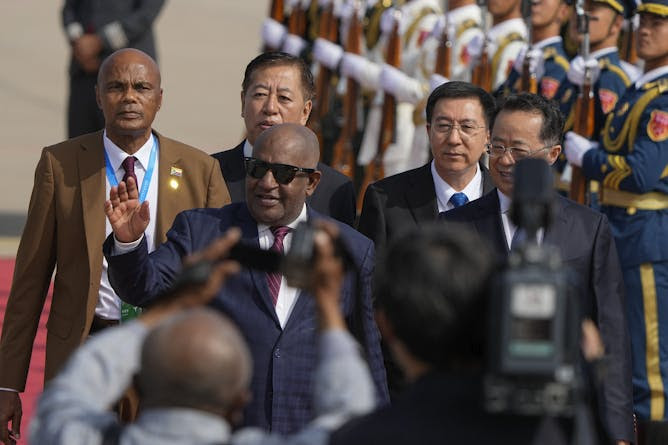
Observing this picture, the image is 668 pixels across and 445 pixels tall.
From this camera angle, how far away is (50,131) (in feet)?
48.9

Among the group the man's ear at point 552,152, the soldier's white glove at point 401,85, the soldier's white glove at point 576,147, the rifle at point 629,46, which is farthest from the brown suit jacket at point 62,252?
the rifle at point 629,46

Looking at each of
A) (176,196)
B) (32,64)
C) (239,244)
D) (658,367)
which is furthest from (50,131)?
(239,244)

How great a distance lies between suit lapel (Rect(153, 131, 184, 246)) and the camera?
14.2 ft

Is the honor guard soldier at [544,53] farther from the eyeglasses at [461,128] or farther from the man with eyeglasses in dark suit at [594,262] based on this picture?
the man with eyeglasses in dark suit at [594,262]

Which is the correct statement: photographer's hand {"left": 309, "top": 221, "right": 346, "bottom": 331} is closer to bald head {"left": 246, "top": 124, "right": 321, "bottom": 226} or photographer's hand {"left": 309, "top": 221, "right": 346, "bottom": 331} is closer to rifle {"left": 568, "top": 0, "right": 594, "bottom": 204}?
bald head {"left": 246, "top": 124, "right": 321, "bottom": 226}

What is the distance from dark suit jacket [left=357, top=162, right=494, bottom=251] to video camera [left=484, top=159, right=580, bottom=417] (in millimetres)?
2298

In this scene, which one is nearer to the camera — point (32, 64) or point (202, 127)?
point (202, 127)

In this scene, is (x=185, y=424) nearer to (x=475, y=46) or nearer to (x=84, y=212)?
(x=84, y=212)

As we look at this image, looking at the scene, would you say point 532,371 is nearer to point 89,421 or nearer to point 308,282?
point 308,282

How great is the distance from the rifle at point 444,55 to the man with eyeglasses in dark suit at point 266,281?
470 centimetres

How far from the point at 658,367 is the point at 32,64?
1306cm

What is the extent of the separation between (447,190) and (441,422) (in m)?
2.53

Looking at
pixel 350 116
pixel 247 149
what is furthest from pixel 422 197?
pixel 350 116

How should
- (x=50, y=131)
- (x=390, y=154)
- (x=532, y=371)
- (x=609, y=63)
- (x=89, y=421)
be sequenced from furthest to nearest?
1. (x=50, y=131)
2. (x=390, y=154)
3. (x=609, y=63)
4. (x=89, y=421)
5. (x=532, y=371)
